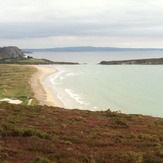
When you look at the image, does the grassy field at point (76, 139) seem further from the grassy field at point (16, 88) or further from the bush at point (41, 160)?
the grassy field at point (16, 88)

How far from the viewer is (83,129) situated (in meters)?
26.3

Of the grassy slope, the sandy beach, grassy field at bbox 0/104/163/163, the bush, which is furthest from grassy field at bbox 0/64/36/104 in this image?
the bush

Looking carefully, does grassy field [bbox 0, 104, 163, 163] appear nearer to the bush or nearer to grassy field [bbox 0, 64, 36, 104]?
the bush

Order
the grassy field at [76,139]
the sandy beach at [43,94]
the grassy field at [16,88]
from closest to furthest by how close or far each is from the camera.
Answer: the grassy field at [76,139] < the sandy beach at [43,94] < the grassy field at [16,88]

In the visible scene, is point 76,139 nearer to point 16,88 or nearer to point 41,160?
point 41,160

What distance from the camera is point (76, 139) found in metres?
22.1

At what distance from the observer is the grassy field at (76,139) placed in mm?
17969

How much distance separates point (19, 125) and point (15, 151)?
735 centimetres

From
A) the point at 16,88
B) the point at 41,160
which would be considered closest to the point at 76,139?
the point at 41,160

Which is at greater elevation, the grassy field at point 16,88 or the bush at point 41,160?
the bush at point 41,160

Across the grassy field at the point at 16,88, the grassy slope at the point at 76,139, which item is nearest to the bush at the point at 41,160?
the grassy slope at the point at 76,139

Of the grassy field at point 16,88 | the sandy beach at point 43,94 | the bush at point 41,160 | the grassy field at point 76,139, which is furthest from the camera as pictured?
the grassy field at point 16,88

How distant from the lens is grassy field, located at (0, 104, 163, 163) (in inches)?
707

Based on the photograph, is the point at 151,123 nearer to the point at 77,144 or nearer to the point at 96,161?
the point at 77,144
